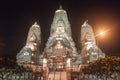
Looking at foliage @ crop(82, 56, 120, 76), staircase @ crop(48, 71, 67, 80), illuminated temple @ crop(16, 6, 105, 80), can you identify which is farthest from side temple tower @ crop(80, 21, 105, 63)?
foliage @ crop(82, 56, 120, 76)

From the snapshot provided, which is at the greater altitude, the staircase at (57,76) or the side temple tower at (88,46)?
the side temple tower at (88,46)

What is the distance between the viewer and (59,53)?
77.6 m

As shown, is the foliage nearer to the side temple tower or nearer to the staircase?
the staircase

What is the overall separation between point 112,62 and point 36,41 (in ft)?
160

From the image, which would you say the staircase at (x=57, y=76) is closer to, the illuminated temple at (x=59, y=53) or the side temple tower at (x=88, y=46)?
the illuminated temple at (x=59, y=53)

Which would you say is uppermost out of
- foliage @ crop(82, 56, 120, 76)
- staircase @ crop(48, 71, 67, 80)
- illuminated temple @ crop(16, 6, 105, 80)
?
illuminated temple @ crop(16, 6, 105, 80)

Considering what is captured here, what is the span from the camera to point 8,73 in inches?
1884

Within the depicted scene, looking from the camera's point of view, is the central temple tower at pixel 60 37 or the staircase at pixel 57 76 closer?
the staircase at pixel 57 76

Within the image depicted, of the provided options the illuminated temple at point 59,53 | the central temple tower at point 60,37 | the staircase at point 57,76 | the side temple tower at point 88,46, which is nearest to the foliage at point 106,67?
the staircase at point 57,76

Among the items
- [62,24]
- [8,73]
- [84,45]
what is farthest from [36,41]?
[8,73]

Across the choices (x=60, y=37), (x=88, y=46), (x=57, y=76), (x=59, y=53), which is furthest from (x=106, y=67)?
(x=88, y=46)

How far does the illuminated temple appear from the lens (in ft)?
217

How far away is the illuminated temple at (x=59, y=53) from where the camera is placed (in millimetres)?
66250

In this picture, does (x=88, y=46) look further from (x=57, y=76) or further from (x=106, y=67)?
(x=106, y=67)
